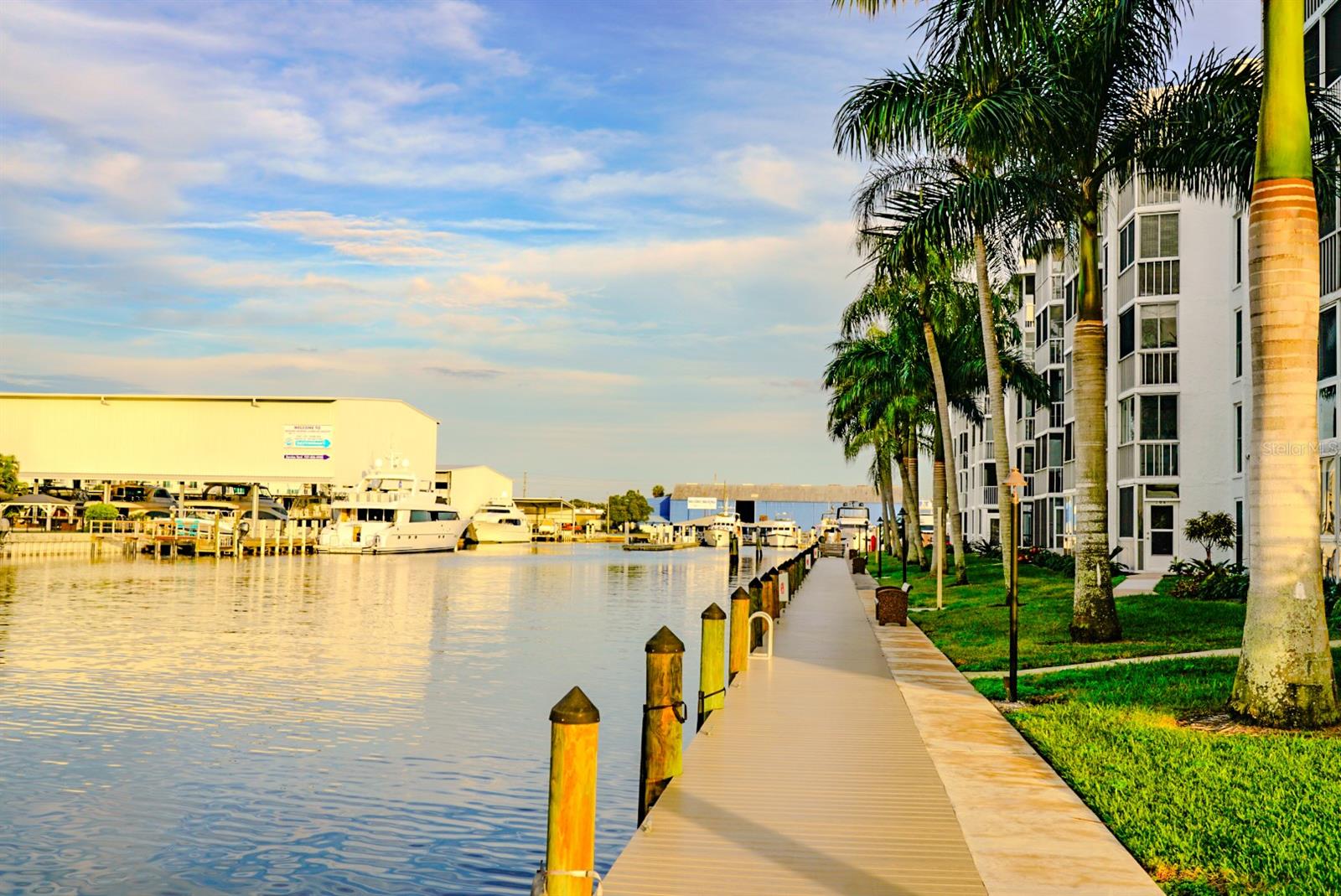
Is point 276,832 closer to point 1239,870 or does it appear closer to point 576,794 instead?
point 576,794

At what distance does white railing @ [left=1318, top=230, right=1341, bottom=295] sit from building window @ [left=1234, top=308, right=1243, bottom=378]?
781 cm

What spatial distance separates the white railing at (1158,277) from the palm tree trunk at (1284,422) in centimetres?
2764

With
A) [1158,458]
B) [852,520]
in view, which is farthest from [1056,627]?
[852,520]

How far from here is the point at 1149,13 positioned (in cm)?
1920

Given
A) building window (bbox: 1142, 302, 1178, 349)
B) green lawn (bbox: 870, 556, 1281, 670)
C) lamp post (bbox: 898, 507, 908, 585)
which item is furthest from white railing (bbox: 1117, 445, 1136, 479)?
lamp post (bbox: 898, 507, 908, 585)

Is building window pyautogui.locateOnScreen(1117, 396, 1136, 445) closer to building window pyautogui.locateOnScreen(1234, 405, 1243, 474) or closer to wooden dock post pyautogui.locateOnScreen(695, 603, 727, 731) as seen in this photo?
building window pyautogui.locateOnScreen(1234, 405, 1243, 474)

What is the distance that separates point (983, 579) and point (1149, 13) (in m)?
25.4

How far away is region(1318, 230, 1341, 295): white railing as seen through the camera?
25562mm

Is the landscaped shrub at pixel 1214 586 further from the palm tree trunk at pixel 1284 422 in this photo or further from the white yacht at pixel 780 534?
the white yacht at pixel 780 534

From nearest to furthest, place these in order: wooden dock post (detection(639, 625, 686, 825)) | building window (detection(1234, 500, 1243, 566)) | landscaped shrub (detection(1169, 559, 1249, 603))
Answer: wooden dock post (detection(639, 625, 686, 825)) < landscaped shrub (detection(1169, 559, 1249, 603)) < building window (detection(1234, 500, 1243, 566))

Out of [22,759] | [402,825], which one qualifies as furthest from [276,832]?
[22,759]

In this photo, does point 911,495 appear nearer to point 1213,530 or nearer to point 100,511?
point 1213,530

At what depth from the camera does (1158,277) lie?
38.8 meters

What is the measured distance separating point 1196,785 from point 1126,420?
33044 millimetres
